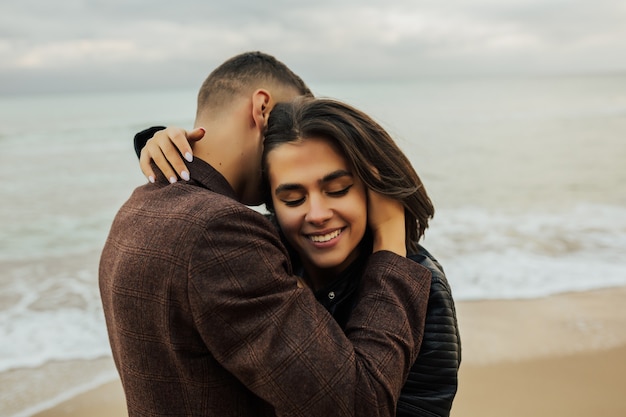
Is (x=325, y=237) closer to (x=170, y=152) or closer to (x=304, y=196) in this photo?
(x=304, y=196)

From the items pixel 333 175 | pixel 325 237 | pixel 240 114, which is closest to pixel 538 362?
pixel 325 237

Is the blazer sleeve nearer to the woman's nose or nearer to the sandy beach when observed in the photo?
the woman's nose

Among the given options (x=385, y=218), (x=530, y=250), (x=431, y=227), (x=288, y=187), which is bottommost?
(x=431, y=227)

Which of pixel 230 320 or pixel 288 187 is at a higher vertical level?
pixel 288 187

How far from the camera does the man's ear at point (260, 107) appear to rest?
6.94ft

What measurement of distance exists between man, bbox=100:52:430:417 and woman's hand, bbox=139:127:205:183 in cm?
4

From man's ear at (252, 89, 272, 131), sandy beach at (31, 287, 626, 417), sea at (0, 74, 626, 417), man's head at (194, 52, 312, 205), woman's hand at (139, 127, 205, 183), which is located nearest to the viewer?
woman's hand at (139, 127, 205, 183)

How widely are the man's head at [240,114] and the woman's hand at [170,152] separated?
0.08 m

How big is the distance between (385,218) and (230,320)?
0.76 meters

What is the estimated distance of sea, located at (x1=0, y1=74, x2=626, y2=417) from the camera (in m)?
4.47

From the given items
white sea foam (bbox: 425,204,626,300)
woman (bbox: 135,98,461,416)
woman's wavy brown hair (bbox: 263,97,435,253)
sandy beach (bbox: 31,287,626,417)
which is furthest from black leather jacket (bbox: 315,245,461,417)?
white sea foam (bbox: 425,204,626,300)

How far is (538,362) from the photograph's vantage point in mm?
4113

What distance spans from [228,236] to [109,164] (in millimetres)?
13715

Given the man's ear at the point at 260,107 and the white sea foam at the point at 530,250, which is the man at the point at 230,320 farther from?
the white sea foam at the point at 530,250
